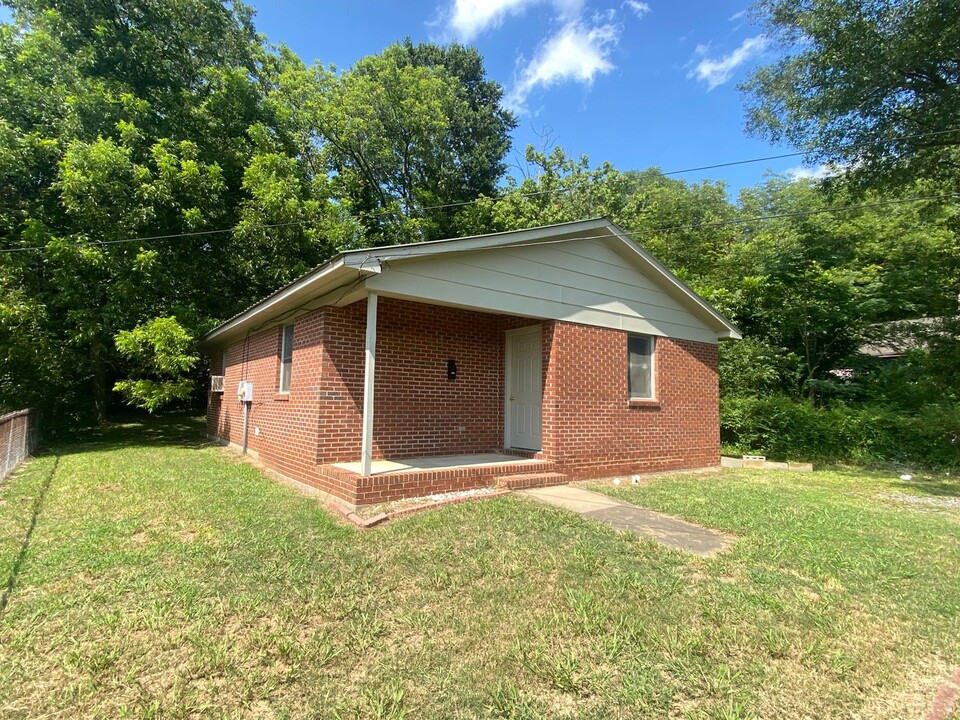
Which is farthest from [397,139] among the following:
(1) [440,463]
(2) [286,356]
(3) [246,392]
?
(1) [440,463]

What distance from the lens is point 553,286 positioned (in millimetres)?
7848

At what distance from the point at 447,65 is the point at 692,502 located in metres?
26.3

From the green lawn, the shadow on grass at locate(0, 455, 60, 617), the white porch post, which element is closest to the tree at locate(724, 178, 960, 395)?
the green lawn

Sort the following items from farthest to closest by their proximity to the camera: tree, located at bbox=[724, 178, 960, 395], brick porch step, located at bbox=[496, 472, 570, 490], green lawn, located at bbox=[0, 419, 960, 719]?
tree, located at bbox=[724, 178, 960, 395], brick porch step, located at bbox=[496, 472, 570, 490], green lawn, located at bbox=[0, 419, 960, 719]

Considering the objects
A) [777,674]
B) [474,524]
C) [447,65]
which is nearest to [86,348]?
[474,524]

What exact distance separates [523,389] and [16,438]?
8789 millimetres

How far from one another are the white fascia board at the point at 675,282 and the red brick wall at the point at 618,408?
0.52 metres

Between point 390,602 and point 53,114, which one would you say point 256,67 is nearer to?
point 53,114

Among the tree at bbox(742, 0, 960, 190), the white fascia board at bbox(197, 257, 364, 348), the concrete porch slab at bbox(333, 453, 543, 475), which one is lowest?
the concrete porch slab at bbox(333, 453, 543, 475)

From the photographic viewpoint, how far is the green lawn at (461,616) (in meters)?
2.55

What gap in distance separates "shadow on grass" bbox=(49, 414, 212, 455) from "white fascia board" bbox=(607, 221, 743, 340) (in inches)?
406

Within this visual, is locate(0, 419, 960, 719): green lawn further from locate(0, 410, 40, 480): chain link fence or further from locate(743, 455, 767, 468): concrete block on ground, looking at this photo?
locate(743, 455, 767, 468): concrete block on ground

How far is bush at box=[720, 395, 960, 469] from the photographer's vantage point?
34.1 ft

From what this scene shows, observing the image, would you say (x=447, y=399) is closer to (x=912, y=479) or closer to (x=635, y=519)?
(x=635, y=519)
